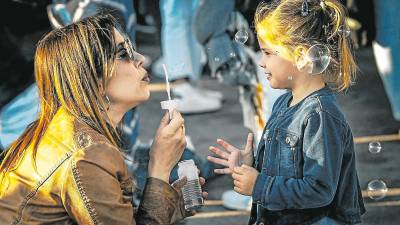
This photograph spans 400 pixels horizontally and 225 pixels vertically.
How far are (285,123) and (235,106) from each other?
2781 mm

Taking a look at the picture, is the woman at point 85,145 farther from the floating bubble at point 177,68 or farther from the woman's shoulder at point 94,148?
the floating bubble at point 177,68

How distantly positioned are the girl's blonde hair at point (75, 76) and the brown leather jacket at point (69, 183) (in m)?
0.05

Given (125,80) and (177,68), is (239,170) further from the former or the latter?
(177,68)

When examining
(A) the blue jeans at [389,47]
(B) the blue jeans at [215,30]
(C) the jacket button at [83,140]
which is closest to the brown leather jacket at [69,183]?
(C) the jacket button at [83,140]

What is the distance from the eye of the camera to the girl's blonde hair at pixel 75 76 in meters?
2.72

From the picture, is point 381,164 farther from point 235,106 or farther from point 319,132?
point 319,132

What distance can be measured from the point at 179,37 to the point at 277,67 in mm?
2519

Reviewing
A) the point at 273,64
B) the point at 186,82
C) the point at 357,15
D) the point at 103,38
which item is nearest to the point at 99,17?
the point at 103,38

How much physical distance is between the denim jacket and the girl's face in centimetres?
9

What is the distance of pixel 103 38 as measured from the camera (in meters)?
2.77

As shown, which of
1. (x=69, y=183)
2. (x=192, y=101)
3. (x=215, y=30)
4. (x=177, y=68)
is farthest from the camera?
(x=192, y=101)

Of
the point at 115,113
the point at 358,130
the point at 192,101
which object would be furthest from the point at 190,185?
the point at 192,101

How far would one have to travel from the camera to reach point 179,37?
5332mm

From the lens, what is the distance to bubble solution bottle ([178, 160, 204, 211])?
2.97 meters
